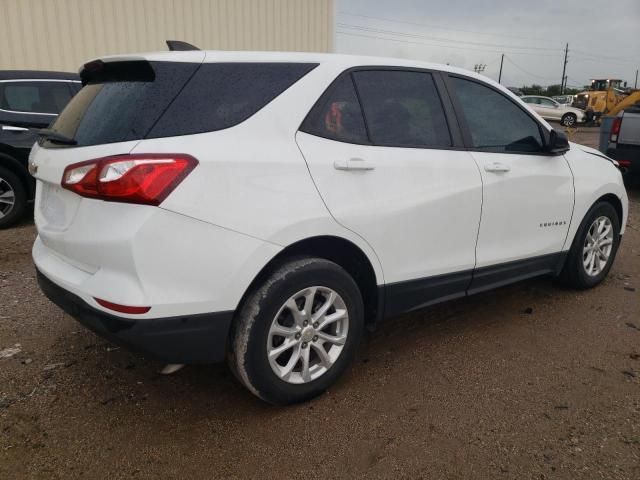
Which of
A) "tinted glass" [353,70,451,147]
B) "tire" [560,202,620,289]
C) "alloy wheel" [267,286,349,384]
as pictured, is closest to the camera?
"alloy wheel" [267,286,349,384]

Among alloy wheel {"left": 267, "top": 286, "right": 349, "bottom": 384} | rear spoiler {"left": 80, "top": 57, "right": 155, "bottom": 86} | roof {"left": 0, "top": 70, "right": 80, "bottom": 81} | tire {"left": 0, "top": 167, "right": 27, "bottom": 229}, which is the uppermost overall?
rear spoiler {"left": 80, "top": 57, "right": 155, "bottom": 86}

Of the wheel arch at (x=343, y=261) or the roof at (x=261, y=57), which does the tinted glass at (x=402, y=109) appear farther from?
the wheel arch at (x=343, y=261)

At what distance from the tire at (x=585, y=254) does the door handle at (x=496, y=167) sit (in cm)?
117

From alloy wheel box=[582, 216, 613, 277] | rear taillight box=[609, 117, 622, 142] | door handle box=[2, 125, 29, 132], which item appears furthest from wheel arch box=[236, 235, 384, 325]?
rear taillight box=[609, 117, 622, 142]

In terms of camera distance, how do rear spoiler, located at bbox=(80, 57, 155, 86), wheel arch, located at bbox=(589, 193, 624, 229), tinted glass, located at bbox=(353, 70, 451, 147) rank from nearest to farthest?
rear spoiler, located at bbox=(80, 57, 155, 86), tinted glass, located at bbox=(353, 70, 451, 147), wheel arch, located at bbox=(589, 193, 624, 229)

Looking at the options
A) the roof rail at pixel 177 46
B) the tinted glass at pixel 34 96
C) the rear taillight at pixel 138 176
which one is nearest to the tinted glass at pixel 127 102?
the rear taillight at pixel 138 176

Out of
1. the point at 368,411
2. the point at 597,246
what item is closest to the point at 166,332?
the point at 368,411

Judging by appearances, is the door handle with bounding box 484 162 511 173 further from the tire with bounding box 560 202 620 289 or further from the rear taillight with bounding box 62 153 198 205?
the rear taillight with bounding box 62 153 198 205

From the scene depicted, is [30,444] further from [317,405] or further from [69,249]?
[317,405]

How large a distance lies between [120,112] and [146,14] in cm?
1028

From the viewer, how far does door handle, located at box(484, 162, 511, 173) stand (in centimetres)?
313

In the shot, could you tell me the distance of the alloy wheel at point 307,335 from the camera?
246cm

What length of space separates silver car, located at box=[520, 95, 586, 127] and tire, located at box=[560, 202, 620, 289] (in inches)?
1036

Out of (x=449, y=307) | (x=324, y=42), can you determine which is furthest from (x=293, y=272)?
(x=324, y=42)
